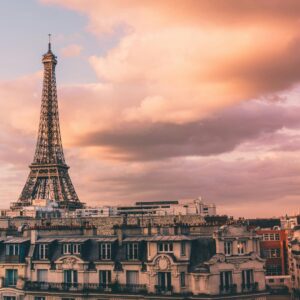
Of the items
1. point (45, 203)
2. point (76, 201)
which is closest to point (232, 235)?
point (45, 203)

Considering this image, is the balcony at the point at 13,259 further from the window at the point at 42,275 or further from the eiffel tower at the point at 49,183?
the eiffel tower at the point at 49,183

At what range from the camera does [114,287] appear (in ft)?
199


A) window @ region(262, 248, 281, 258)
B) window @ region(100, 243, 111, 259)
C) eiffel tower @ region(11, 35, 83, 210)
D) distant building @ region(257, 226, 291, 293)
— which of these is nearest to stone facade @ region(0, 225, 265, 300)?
window @ region(100, 243, 111, 259)

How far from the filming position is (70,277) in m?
62.7

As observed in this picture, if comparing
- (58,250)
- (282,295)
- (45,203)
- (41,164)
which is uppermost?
(41,164)

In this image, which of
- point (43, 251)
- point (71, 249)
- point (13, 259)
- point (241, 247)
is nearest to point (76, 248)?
point (71, 249)

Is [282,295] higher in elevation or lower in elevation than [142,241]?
lower

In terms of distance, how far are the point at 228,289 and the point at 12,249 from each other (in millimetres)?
25083

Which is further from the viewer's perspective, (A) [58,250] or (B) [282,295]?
(B) [282,295]

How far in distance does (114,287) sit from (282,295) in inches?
1963

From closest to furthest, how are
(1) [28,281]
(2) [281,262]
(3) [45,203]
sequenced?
1. (1) [28,281]
2. (2) [281,262]
3. (3) [45,203]

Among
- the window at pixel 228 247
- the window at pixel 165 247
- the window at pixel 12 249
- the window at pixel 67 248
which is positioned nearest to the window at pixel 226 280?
the window at pixel 228 247

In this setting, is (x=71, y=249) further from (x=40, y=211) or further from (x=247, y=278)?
(x=40, y=211)

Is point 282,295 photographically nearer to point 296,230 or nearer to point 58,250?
point 296,230
